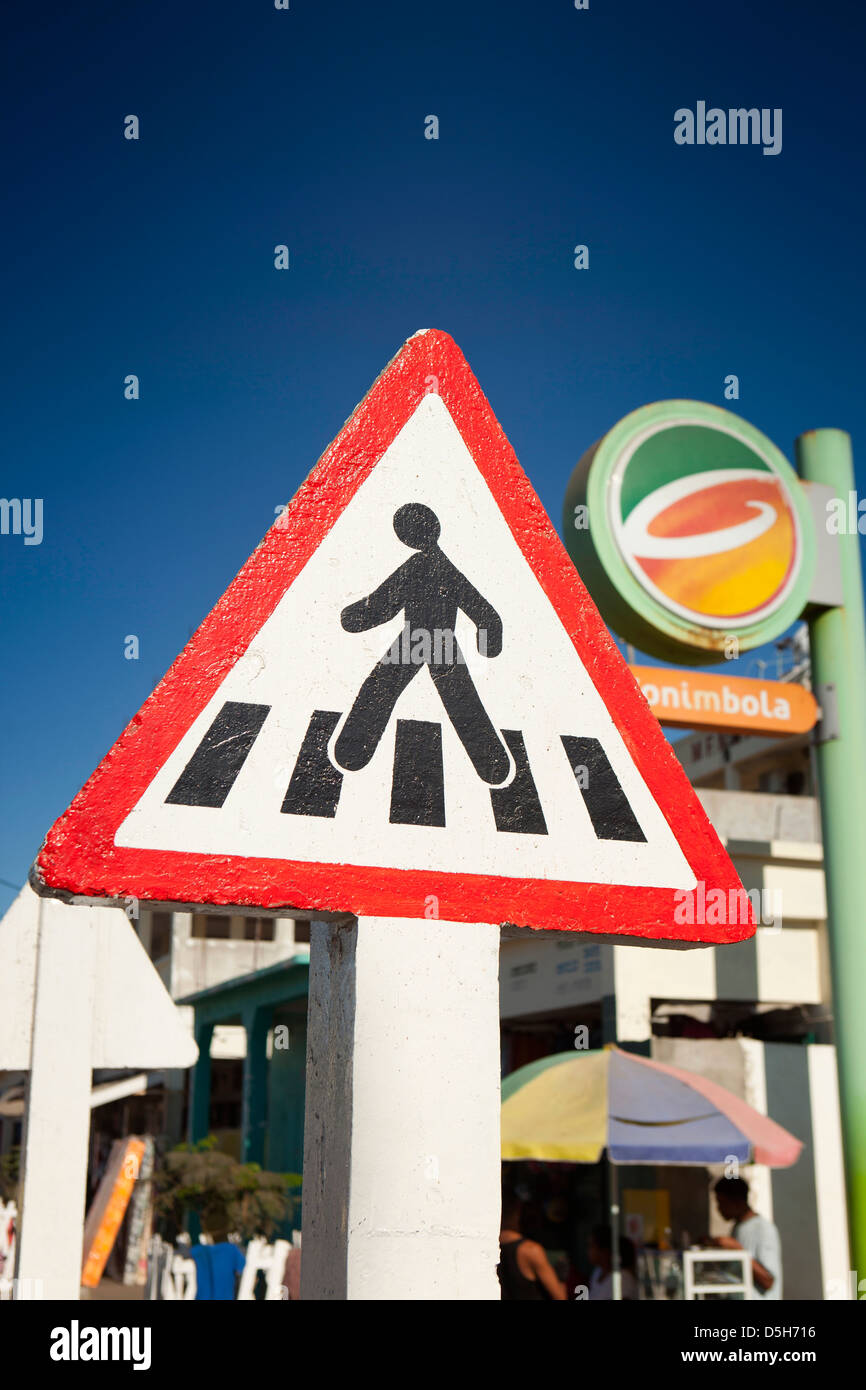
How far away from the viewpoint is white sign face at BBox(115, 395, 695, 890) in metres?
1.82

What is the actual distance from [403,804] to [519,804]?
19 cm

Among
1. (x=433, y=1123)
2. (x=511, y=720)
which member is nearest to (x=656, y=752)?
(x=511, y=720)

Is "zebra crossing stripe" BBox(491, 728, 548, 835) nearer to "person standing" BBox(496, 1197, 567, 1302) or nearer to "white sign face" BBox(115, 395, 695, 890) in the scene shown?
"white sign face" BBox(115, 395, 695, 890)

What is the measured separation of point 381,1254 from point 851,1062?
7963 mm

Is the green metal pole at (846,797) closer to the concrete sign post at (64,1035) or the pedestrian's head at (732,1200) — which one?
the pedestrian's head at (732,1200)

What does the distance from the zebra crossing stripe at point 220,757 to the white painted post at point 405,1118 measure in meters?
0.29

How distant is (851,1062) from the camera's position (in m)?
8.84

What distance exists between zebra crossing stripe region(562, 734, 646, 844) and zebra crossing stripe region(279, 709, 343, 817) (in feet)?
1.29

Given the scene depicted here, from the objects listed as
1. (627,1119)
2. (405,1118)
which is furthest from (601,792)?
(627,1119)

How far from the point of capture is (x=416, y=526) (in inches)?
81.9

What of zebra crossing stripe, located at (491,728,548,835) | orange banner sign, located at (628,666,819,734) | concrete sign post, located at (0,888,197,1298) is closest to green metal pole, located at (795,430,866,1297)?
orange banner sign, located at (628,666,819,734)

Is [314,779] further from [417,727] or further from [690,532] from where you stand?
[690,532]

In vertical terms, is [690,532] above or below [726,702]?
above

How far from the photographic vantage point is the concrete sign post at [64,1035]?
421cm
